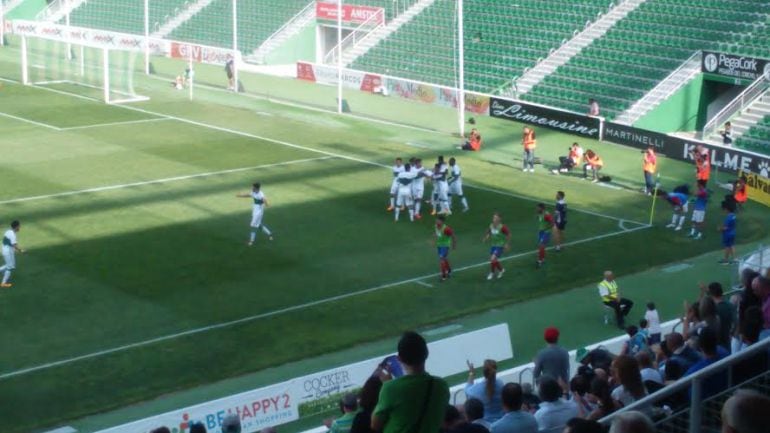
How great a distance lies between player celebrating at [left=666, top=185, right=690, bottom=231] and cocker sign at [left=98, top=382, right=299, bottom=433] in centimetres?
1598

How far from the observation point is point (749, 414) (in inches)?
235

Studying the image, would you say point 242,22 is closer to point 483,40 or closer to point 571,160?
point 483,40

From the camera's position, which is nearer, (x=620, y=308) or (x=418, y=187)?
(x=620, y=308)

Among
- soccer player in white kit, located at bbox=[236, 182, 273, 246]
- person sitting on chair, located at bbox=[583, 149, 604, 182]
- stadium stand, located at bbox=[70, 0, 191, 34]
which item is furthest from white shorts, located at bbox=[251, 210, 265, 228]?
stadium stand, located at bbox=[70, 0, 191, 34]

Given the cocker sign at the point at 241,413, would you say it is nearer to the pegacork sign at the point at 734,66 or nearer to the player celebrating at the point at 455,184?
the player celebrating at the point at 455,184

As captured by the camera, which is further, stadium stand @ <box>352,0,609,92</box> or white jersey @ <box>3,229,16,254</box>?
stadium stand @ <box>352,0,609,92</box>

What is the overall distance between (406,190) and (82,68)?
32.3 metres

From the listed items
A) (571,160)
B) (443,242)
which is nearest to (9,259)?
(443,242)

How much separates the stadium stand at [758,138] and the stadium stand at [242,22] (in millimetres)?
34268

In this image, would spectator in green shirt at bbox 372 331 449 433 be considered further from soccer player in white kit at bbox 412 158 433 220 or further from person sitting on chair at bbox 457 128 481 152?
person sitting on chair at bbox 457 128 481 152

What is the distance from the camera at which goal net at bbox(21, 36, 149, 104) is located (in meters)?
55.1

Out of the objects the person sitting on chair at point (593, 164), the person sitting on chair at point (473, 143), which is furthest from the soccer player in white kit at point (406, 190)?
the person sitting on chair at point (473, 143)

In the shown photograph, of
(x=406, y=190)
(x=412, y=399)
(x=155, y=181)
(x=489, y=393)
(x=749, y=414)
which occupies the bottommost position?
(x=155, y=181)

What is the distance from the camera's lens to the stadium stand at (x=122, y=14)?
77688 millimetres
